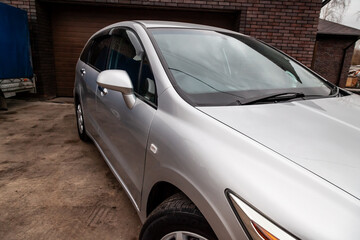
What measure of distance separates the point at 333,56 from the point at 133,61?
14.0m

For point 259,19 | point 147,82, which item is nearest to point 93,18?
point 259,19

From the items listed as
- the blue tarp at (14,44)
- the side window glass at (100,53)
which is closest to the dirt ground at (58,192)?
the side window glass at (100,53)

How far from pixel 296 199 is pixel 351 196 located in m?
0.17

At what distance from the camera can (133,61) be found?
1.98 meters

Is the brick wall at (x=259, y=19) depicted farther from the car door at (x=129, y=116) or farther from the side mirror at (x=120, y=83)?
the side mirror at (x=120, y=83)

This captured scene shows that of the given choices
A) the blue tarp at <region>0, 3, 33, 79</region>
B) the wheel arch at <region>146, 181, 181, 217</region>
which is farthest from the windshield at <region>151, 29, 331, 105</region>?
the blue tarp at <region>0, 3, 33, 79</region>

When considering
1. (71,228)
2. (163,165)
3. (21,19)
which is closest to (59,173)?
(71,228)

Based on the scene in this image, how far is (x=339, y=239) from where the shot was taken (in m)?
0.73

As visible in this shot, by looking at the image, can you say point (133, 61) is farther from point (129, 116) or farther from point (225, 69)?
point (225, 69)

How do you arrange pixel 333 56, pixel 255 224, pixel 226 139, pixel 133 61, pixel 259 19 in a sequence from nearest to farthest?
1. pixel 255 224
2. pixel 226 139
3. pixel 133 61
4. pixel 259 19
5. pixel 333 56

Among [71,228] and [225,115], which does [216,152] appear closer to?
[225,115]

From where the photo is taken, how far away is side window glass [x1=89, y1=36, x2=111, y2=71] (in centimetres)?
268

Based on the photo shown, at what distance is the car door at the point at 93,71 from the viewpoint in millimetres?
2684

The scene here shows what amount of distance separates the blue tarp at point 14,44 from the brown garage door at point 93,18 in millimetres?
927
